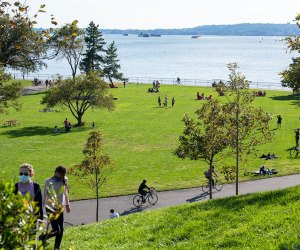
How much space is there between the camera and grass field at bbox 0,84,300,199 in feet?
95.6

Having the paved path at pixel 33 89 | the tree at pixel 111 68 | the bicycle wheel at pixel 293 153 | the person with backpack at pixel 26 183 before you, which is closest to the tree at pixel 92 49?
the tree at pixel 111 68

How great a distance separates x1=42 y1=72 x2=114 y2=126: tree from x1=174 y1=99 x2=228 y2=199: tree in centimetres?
2681

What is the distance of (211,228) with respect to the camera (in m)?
11.2

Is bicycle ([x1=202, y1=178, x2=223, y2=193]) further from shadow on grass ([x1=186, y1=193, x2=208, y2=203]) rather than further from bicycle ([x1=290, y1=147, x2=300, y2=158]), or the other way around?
bicycle ([x1=290, y1=147, x2=300, y2=158])

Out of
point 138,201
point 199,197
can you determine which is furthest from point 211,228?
point 199,197

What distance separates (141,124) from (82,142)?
32.4ft

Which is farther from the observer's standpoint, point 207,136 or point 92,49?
point 92,49

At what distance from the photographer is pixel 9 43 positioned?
11359mm

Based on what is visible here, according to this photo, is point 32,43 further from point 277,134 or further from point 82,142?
point 277,134

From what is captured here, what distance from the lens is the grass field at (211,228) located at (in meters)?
9.96

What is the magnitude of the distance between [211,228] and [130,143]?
2909 cm

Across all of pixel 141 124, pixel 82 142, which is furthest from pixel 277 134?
pixel 82 142

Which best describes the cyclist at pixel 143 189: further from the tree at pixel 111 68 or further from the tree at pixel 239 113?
the tree at pixel 111 68

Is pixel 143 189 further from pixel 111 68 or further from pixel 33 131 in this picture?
pixel 111 68
